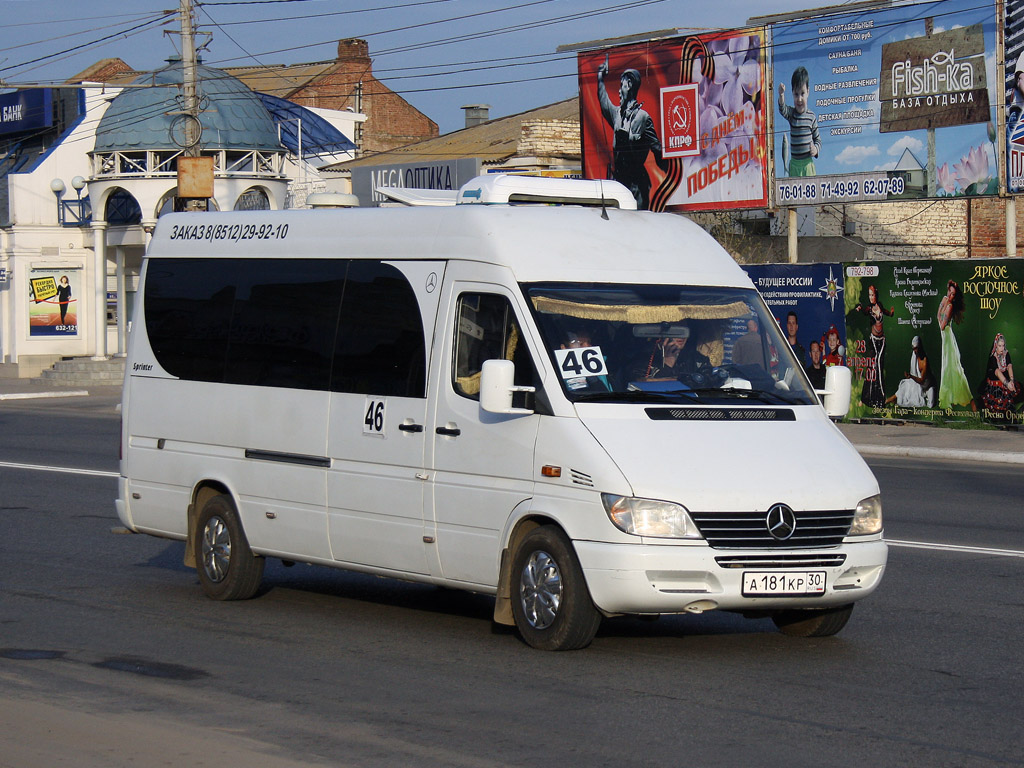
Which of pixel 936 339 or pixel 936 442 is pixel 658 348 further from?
pixel 936 339

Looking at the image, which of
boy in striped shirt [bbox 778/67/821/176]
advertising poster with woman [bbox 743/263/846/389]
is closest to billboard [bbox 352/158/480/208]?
boy in striped shirt [bbox 778/67/821/176]

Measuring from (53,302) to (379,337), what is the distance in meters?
42.5

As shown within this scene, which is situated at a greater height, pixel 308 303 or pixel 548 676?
pixel 308 303

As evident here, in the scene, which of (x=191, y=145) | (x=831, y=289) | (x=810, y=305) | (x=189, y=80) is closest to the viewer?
(x=831, y=289)

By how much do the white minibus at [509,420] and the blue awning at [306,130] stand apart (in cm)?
4458

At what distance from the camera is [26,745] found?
→ 6047 millimetres

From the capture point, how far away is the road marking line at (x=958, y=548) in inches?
459

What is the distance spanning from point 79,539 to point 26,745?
677 cm

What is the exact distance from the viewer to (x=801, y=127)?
30.1 metres

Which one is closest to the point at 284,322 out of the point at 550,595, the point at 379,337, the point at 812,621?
the point at 379,337

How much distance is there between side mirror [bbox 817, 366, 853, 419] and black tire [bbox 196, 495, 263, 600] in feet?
12.3

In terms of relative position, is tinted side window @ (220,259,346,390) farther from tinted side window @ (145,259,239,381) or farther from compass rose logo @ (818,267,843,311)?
compass rose logo @ (818,267,843,311)

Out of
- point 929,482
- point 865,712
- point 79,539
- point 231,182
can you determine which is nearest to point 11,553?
point 79,539

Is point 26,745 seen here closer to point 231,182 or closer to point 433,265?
point 433,265
